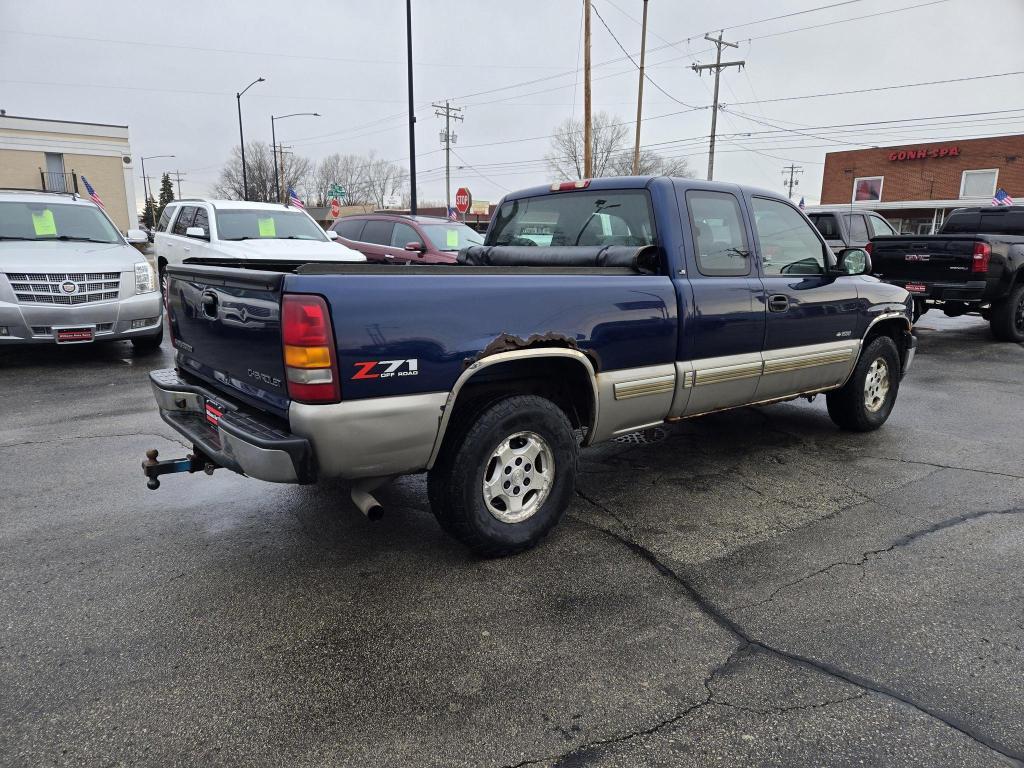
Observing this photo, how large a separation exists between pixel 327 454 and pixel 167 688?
102cm

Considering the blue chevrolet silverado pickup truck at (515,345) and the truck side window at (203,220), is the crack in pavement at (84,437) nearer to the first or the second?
the blue chevrolet silverado pickup truck at (515,345)

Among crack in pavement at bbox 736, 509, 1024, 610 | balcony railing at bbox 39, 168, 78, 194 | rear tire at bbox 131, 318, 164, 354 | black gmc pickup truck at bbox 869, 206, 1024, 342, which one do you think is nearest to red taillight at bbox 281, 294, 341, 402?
crack in pavement at bbox 736, 509, 1024, 610

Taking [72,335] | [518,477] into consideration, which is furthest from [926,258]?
[72,335]

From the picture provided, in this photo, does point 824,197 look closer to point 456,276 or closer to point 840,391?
point 840,391

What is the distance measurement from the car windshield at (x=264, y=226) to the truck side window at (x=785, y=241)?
8.23 metres

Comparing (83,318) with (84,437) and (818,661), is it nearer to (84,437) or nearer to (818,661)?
(84,437)

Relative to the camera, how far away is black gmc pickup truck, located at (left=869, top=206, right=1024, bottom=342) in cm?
995

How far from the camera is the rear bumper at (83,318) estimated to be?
717 cm

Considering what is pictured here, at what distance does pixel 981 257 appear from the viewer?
9.83 meters

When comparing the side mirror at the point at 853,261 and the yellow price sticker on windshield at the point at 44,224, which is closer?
the side mirror at the point at 853,261

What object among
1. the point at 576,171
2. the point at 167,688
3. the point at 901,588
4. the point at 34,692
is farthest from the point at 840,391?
the point at 576,171

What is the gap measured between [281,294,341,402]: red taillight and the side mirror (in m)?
3.99

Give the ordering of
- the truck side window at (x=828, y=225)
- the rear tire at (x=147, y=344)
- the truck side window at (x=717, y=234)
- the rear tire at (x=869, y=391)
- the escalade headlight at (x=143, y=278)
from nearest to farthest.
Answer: the truck side window at (x=717, y=234) → the rear tire at (x=869, y=391) → the escalade headlight at (x=143, y=278) → the rear tire at (x=147, y=344) → the truck side window at (x=828, y=225)

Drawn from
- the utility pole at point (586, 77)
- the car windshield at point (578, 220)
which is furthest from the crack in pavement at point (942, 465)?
the utility pole at point (586, 77)
